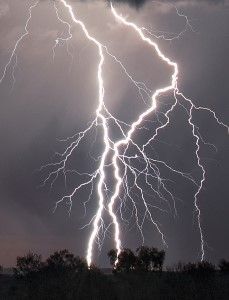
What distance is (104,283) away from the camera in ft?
76.1

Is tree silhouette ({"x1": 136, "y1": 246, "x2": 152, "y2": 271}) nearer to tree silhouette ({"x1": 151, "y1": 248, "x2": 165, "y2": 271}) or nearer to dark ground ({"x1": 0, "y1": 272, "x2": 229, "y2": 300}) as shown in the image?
tree silhouette ({"x1": 151, "y1": 248, "x2": 165, "y2": 271})

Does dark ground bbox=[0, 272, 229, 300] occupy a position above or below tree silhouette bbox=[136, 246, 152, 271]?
below

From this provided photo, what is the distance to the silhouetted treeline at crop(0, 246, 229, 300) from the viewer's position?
72.7 feet

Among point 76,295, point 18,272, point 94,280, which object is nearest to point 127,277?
point 94,280

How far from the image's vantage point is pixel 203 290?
23141mm

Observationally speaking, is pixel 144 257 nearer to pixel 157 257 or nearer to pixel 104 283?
pixel 157 257

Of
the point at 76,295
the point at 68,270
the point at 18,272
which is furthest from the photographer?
the point at 18,272

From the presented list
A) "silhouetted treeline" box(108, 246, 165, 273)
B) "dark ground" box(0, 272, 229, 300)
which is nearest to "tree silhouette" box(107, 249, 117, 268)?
"silhouetted treeline" box(108, 246, 165, 273)

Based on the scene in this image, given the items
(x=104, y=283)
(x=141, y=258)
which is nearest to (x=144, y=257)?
(x=141, y=258)

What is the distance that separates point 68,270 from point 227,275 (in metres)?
6.88

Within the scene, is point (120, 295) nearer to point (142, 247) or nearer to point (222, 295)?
point (222, 295)

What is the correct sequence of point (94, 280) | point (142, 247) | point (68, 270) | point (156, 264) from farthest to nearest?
1. point (142, 247)
2. point (156, 264)
3. point (68, 270)
4. point (94, 280)

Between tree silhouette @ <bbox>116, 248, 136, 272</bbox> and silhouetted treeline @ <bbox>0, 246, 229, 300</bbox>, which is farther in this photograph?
tree silhouette @ <bbox>116, 248, 136, 272</bbox>

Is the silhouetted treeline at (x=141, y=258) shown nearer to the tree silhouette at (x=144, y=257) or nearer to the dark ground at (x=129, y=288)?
the tree silhouette at (x=144, y=257)
